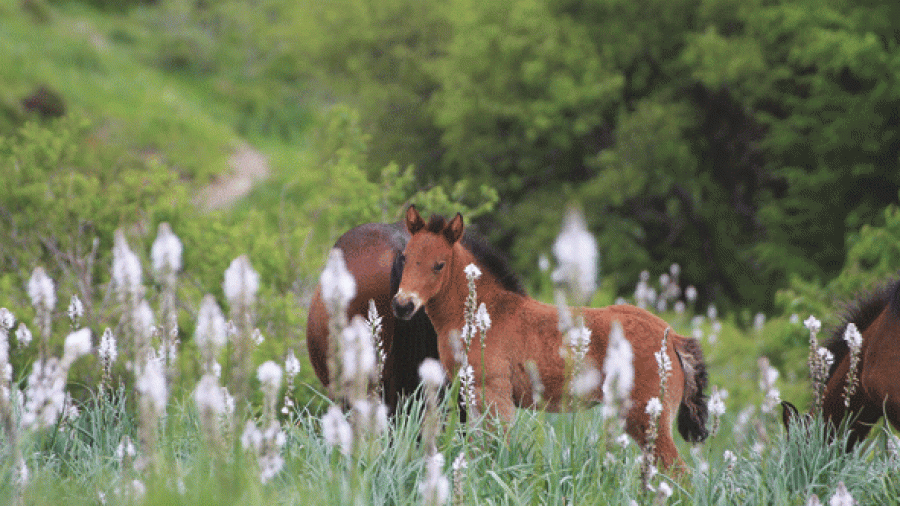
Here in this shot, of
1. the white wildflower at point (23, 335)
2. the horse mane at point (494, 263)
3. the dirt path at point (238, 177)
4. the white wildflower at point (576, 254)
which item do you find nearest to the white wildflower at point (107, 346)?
the white wildflower at point (23, 335)

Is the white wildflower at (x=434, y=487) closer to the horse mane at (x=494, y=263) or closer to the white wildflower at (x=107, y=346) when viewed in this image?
the white wildflower at (x=107, y=346)

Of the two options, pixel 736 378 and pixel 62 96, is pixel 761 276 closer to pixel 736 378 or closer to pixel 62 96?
pixel 736 378

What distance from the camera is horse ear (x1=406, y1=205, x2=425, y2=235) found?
497 cm

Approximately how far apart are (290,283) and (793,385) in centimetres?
645

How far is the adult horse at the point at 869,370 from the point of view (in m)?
5.09

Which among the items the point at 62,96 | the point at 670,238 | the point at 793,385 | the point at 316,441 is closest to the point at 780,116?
the point at 670,238

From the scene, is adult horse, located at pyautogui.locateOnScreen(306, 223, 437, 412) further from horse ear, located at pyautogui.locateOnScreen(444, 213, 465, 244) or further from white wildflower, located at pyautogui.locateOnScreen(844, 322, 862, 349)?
white wildflower, located at pyautogui.locateOnScreen(844, 322, 862, 349)

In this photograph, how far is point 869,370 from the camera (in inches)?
205

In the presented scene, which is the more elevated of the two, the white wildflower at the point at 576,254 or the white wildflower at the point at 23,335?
A: the white wildflower at the point at 576,254

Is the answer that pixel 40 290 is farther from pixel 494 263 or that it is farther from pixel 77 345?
pixel 494 263

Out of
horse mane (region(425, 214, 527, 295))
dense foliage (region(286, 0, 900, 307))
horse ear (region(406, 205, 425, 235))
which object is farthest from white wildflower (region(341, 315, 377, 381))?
dense foliage (region(286, 0, 900, 307))

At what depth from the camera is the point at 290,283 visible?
9.10 metres

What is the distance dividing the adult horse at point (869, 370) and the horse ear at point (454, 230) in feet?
7.30

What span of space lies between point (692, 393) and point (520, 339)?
105cm
